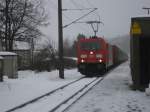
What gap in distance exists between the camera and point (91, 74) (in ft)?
111

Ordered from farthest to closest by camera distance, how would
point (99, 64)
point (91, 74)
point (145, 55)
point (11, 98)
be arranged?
point (91, 74) < point (99, 64) < point (145, 55) < point (11, 98)

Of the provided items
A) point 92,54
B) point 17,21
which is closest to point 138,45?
point 92,54

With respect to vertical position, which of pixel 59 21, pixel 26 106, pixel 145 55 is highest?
pixel 59 21

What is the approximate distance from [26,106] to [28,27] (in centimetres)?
3566

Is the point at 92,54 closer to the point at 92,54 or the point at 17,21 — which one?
the point at 92,54

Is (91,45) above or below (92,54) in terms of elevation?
above

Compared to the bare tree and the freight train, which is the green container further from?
the bare tree

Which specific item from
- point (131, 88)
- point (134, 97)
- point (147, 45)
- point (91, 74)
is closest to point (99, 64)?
point (91, 74)

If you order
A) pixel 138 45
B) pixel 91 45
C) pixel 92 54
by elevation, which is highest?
pixel 91 45

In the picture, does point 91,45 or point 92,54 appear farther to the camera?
point 91,45

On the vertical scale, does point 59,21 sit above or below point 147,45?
above

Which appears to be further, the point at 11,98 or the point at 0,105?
the point at 11,98

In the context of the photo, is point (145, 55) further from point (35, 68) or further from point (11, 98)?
point (35, 68)

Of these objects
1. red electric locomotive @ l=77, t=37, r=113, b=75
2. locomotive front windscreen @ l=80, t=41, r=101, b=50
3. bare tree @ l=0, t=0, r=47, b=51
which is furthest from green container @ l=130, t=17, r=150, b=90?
bare tree @ l=0, t=0, r=47, b=51
